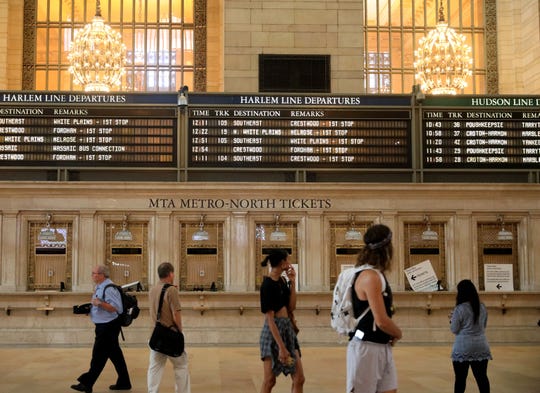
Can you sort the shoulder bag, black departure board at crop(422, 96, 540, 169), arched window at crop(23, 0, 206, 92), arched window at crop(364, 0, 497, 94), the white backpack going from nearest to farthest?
1. the white backpack
2. the shoulder bag
3. black departure board at crop(422, 96, 540, 169)
4. arched window at crop(23, 0, 206, 92)
5. arched window at crop(364, 0, 497, 94)

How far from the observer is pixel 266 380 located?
7652mm

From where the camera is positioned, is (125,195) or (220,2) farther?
(220,2)

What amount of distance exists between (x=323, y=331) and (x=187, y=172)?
397 cm

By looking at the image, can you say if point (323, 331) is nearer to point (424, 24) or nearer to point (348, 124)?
point (348, 124)

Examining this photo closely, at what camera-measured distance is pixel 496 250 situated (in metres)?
15.3

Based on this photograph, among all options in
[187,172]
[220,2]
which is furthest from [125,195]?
[220,2]

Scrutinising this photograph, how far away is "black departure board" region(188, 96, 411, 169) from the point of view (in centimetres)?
1516

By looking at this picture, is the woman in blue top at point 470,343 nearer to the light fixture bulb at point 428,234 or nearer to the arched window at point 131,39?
the light fixture bulb at point 428,234

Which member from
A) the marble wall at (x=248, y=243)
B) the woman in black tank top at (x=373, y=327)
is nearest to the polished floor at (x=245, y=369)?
the marble wall at (x=248, y=243)

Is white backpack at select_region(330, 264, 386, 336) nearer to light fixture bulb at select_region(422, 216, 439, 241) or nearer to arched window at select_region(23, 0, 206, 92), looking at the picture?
light fixture bulb at select_region(422, 216, 439, 241)

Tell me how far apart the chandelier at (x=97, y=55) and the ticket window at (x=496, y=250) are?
34.5 feet

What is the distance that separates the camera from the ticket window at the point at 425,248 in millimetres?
15180

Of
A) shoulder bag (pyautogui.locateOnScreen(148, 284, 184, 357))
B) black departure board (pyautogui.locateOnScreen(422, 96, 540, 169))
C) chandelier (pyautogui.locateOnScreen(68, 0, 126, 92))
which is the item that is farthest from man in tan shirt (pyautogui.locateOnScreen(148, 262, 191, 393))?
chandelier (pyautogui.locateOnScreen(68, 0, 126, 92))

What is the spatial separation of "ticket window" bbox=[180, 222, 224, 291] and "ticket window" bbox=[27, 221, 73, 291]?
2.16m
